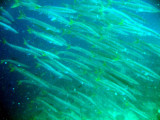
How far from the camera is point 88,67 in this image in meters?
5.70

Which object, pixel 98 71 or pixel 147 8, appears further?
pixel 98 71

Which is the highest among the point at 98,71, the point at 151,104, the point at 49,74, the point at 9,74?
the point at 98,71

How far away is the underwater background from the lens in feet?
18.1

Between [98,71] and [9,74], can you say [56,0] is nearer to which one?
[9,74]

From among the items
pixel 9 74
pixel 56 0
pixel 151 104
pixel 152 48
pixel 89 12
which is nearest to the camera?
pixel 152 48

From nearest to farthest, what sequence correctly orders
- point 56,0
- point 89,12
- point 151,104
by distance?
1. point 89,12
2. point 151,104
3. point 56,0

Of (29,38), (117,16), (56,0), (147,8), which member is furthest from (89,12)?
(56,0)

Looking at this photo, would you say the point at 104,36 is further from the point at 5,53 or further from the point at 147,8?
the point at 5,53

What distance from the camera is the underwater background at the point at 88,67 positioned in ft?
18.1

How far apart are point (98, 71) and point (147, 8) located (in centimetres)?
243

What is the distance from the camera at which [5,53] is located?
37.7ft

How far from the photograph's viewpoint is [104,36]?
19.3ft

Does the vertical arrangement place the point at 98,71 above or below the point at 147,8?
below

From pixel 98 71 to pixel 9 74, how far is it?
6.40 m
